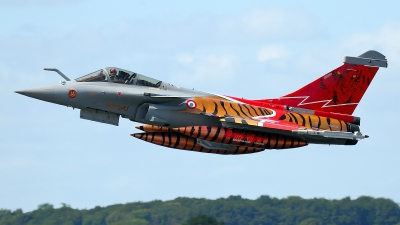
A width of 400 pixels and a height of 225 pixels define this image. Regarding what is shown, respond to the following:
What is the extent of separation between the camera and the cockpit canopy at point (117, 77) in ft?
113

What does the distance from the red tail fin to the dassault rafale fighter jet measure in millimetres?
36

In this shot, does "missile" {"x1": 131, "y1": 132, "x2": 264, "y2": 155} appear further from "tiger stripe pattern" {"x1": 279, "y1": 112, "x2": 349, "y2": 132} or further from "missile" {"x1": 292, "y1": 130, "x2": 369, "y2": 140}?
"missile" {"x1": 292, "y1": 130, "x2": 369, "y2": 140}

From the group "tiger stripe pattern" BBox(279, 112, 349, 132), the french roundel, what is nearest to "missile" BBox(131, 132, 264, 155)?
the french roundel

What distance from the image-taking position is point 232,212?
60.6 metres

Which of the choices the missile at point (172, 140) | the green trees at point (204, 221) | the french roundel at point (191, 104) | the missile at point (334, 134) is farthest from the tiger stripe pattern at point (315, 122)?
the green trees at point (204, 221)

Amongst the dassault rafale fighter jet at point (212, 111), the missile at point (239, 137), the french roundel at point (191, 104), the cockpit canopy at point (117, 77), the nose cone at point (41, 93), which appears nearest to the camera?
the nose cone at point (41, 93)

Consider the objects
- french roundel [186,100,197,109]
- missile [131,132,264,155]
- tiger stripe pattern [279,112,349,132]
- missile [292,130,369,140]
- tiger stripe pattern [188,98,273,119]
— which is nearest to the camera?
missile [292,130,369,140]

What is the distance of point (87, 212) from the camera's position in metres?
61.5

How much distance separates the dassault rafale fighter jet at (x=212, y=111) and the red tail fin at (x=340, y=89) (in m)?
0.04

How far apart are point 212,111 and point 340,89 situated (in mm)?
5284

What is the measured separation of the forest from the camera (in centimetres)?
5631

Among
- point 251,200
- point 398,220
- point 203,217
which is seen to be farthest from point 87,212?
point 398,220

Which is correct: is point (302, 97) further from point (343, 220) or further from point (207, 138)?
point (343, 220)

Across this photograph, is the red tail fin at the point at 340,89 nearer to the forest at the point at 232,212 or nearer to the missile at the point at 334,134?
the missile at the point at 334,134
